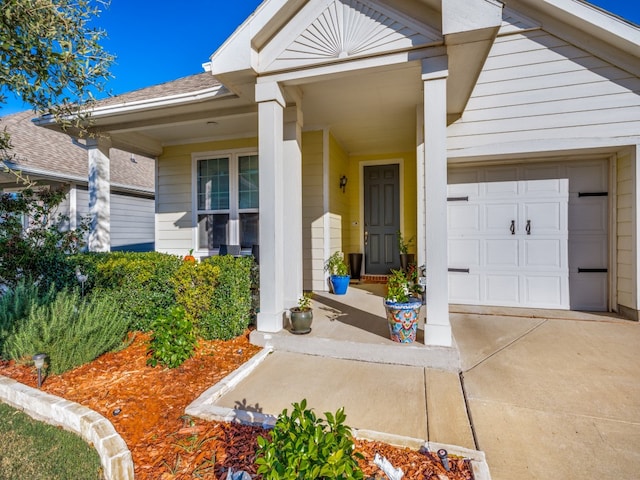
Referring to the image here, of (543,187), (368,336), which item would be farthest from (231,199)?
(543,187)

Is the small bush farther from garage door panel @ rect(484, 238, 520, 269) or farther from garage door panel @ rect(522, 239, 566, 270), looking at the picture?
garage door panel @ rect(522, 239, 566, 270)

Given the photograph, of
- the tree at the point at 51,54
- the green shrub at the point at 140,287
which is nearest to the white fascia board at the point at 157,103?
the tree at the point at 51,54

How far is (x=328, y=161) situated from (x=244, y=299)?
2.85m

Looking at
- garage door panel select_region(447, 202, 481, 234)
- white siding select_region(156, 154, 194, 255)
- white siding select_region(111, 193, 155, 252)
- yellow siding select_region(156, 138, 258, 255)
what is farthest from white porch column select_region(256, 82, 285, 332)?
white siding select_region(111, 193, 155, 252)

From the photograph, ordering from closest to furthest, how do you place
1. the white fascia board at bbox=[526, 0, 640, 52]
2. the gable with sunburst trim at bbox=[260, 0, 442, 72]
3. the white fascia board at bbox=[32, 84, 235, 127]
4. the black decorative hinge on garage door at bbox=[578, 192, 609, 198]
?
the gable with sunburst trim at bbox=[260, 0, 442, 72] → the white fascia board at bbox=[526, 0, 640, 52] → the white fascia board at bbox=[32, 84, 235, 127] → the black decorative hinge on garage door at bbox=[578, 192, 609, 198]

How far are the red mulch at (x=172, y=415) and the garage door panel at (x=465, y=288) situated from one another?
3086mm

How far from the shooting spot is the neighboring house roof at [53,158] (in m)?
7.39

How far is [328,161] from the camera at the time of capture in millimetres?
5434

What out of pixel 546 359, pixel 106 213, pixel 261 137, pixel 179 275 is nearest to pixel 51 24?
pixel 261 137

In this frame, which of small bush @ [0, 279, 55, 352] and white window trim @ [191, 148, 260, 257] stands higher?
white window trim @ [191, 148, 260, 257]

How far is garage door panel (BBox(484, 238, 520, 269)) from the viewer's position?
4.54 metres

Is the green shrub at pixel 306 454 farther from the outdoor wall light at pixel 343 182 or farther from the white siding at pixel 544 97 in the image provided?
the outdoor wall light at pixel 343 182

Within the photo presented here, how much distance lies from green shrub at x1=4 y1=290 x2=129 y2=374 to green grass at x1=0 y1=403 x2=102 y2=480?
25.4 inches

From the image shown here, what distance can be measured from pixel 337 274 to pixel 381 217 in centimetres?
199
